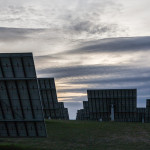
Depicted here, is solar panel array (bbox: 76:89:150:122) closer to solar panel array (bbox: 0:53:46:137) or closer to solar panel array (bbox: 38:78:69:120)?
solar panel array (bbox: 38:78:69:120)

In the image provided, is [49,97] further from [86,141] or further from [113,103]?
[86,141]

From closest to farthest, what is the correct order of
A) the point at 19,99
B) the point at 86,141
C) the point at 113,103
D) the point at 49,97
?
the point at 19,99, the point at 86,141, the point at 49,97, the point at 113,103

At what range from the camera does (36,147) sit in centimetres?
2031

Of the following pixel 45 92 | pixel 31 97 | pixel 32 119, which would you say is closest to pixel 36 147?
pixel 32 119

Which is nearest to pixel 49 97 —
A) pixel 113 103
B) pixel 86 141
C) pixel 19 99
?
pixel 113 103

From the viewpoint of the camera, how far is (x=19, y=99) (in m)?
20.7

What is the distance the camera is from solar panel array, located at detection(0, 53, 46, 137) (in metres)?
19.7

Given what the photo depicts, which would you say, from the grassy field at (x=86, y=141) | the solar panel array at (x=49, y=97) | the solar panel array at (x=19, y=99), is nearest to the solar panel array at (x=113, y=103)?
the solar panel array at (x=49, y=97)

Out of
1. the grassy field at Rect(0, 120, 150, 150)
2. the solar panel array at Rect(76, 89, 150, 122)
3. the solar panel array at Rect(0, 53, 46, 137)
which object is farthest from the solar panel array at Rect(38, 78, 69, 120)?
the solar panel array at Rect(0, 53, 46, 137)

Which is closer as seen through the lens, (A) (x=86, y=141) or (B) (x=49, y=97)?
(A) (x=86, y=141)

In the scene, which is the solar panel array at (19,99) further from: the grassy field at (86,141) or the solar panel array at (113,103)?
the solar panel array at (113,103)

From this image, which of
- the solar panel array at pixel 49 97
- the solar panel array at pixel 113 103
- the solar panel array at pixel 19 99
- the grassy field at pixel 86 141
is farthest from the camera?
the solar panel array at pixel 113 103

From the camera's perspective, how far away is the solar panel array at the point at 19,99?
19688 millimetres

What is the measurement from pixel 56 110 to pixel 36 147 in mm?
24035
